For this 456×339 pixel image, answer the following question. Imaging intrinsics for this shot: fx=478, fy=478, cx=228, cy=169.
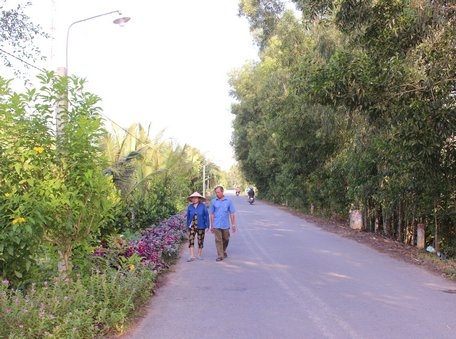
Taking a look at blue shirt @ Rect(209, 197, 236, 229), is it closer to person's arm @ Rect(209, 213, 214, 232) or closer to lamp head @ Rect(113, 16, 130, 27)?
person's arm @ Rect(209, 213, 214, 232)

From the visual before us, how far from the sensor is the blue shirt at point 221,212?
444 inches

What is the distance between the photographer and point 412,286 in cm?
852

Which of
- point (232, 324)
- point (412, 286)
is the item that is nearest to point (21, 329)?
point (232, 324)

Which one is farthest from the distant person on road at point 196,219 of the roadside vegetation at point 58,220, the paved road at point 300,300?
the roadside vegetation at point 58,220

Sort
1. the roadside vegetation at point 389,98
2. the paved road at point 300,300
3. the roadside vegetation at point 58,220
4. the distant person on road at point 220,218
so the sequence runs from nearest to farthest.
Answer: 1. the roadside vegetation at point 58,220
2. the paved road at point 300,300
3. the roadside vegetation at point 389,98
4. the distant person on road at point 220,218

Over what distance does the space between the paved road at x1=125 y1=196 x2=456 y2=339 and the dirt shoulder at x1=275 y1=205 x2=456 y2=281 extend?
0.42 meters

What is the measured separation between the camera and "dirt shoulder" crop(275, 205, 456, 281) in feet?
33.9

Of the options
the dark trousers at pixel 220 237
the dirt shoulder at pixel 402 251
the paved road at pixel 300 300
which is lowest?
the paved road at pixel 300 300

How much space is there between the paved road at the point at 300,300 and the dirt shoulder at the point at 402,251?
422 mm

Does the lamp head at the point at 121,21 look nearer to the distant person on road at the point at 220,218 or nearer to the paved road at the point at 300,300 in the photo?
the distant person on road at the point at 220,218

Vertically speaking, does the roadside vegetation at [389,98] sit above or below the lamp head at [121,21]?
below

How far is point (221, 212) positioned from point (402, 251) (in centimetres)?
556

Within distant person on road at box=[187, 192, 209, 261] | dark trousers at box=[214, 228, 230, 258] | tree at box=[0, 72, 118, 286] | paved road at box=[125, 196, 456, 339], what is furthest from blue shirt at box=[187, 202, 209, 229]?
tree at box=[0, 72, 118, 286]

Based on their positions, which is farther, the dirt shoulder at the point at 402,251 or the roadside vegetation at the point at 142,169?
the dirt shoulder at the point at 402,251
